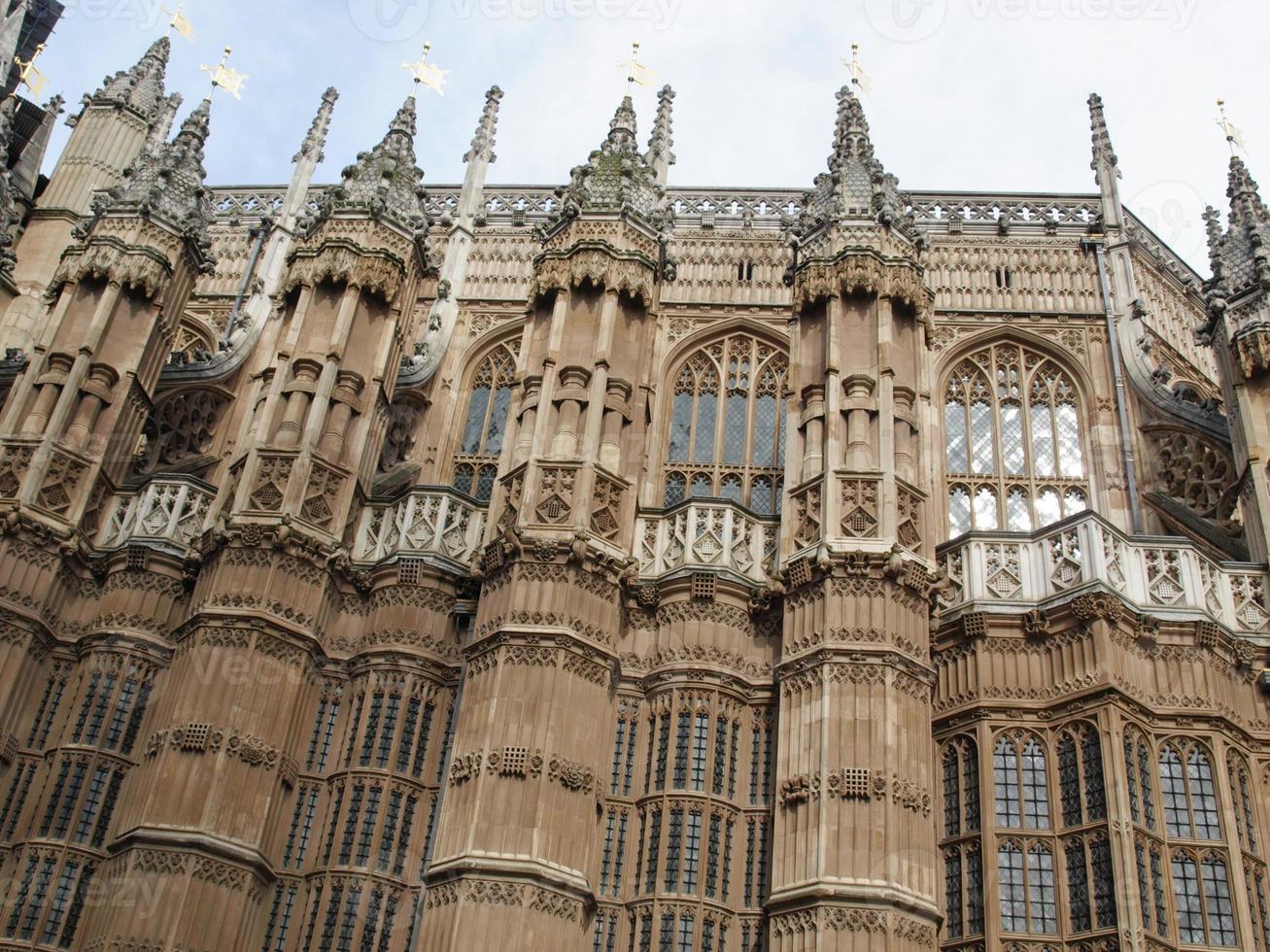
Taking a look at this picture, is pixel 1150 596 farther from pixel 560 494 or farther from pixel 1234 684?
pixel 560 494

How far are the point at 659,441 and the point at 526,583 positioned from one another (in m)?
6.99

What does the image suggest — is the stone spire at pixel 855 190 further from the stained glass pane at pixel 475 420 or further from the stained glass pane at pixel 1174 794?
the stained glass pane at pixel 1174 794

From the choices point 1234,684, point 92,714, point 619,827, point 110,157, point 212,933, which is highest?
point 110,157

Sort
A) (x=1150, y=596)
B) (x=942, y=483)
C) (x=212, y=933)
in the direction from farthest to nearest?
(x=942, y=483)
(x=1150, y=596)
(x=212, y=933)

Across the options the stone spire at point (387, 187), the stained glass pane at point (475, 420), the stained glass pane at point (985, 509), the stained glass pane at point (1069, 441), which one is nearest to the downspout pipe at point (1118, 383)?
the stained glass pane at point (1069, 441)

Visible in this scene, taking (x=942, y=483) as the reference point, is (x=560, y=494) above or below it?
below

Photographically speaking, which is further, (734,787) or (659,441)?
(659,441)

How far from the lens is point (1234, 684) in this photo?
16156 mm

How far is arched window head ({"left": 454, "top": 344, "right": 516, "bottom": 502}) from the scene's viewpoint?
22.5 metres

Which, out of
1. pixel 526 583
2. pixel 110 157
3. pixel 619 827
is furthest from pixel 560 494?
pixel 110 157

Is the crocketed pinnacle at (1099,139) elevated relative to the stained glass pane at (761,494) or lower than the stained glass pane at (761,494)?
elevated

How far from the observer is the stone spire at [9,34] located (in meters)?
27.7

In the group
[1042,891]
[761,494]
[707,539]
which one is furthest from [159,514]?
[1042,891]

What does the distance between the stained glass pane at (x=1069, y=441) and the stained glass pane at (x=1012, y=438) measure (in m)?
0.63
